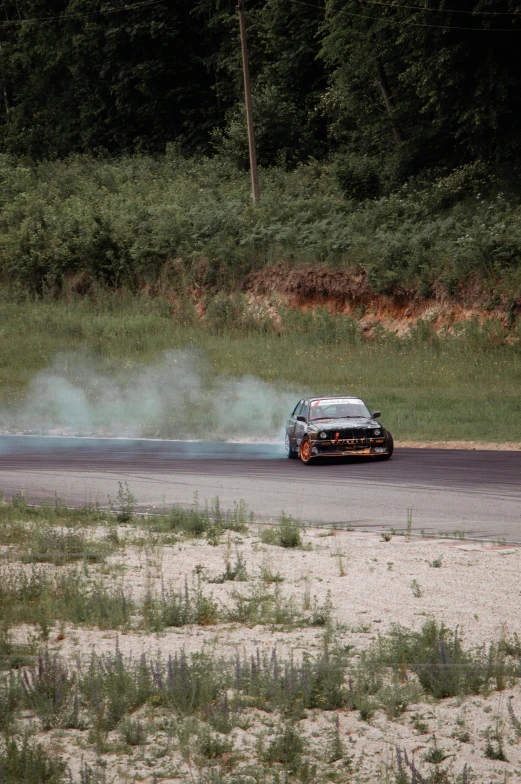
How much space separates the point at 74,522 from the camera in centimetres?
1539

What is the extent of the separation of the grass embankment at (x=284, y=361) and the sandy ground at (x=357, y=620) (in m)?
11.8

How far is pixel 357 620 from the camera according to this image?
32.3ft

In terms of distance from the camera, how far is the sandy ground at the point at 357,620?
272 inches

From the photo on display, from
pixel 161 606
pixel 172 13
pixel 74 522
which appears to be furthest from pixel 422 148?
pixel 161 606

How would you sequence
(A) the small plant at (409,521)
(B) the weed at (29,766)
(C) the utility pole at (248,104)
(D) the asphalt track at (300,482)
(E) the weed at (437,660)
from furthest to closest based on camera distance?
(C) the utility pole at (248,104) < (D) the asphalt track at (300,482) < (A) the small plant at (409,521) < (E) the weed at (437,660) < (B) the weed at (29,766)

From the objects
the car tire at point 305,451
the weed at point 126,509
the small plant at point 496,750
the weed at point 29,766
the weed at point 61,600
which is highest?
the weed at point 29,766

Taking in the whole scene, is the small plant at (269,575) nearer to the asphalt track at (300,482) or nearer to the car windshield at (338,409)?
the asphalt track at (300,482)

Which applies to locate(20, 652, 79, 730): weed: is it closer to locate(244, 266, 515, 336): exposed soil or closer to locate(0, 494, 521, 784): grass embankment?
locate(0, 494, 521, 784): grass embankment

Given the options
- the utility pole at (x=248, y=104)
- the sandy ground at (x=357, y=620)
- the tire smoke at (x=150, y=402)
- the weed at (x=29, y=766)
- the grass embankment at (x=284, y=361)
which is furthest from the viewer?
the utility pole at (x=248, y=104)

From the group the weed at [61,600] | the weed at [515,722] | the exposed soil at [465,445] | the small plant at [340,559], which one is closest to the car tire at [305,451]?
the exposed soil at [465,445]

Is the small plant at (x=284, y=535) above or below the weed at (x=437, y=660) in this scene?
below

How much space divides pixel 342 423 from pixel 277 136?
38389 mm

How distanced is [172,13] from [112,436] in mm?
46591

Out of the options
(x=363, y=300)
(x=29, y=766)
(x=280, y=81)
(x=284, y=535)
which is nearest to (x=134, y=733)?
Answer: (x=29, y=766)
